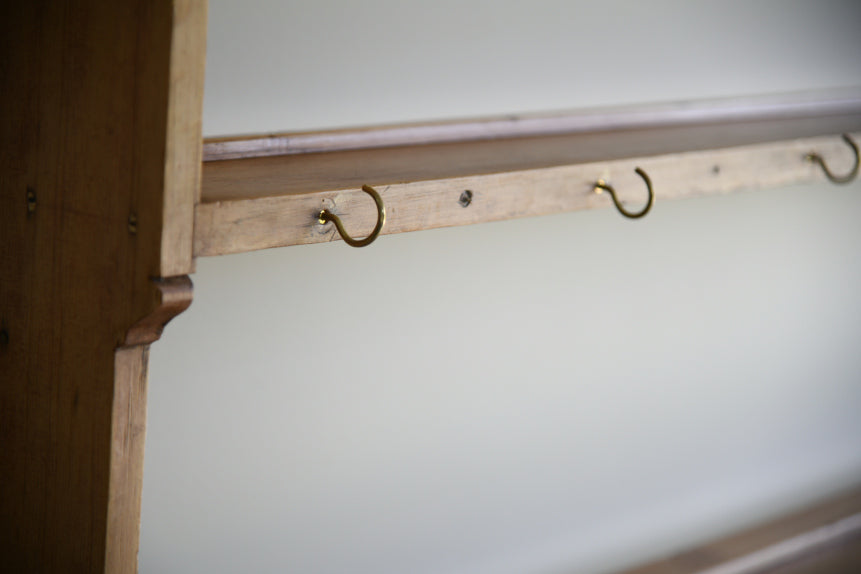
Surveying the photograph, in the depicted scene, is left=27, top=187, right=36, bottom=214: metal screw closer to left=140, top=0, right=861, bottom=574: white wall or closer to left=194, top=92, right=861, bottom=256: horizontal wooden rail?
left=194, top=92, right=861, bottom=256: horizontal wooden rail

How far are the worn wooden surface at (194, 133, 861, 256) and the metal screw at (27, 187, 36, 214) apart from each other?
6.1 inches

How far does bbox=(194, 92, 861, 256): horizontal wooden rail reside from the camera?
0.78m

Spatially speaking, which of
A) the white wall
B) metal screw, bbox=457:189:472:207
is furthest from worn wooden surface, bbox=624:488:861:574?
metal screw, bbox=457:189:472:207

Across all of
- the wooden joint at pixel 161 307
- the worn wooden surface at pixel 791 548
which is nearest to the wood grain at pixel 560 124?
the wooden joint at pixel 161 307

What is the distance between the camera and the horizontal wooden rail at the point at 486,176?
781 mm

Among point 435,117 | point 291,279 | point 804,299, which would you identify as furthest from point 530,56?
point 804,299

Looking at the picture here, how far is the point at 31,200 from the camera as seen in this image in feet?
2.64

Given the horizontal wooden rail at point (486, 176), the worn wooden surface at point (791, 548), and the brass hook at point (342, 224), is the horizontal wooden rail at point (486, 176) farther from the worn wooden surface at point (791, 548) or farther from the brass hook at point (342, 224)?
the worn wooden surface at point (791, 548)

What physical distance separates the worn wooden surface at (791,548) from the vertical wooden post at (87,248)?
45.1 inches

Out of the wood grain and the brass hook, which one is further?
the wood grain

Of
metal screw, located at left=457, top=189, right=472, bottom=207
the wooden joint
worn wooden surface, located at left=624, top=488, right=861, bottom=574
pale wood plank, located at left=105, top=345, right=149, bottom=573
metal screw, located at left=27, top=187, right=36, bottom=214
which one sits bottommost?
worn wooden surface, located at left=624, top=488, right=861, bottom=574

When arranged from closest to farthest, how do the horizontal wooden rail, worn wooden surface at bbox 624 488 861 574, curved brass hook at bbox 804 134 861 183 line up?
the horizontal wooden rail, curved brass hook at bbox 804 134 861 183, worn wooden surface at bbox 624 488 861 574

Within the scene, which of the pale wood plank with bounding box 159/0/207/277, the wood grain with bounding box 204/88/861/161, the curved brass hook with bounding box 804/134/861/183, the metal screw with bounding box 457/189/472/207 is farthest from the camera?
the curved brass hook with bounding box 804/134/861/183

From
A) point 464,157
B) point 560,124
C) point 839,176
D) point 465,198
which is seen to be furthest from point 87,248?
point 839,176
